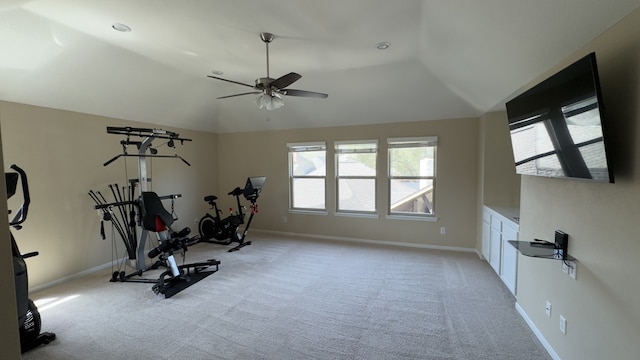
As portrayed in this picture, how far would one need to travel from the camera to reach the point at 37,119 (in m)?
3.53

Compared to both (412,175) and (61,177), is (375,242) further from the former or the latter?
(61,177)

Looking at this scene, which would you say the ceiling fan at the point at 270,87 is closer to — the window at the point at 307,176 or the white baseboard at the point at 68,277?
the window at the point at 307,176

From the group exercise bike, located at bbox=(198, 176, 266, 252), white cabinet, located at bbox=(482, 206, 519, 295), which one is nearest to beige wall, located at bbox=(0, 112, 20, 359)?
white cabinet, located at bbox=(482, 206, 519, 295)

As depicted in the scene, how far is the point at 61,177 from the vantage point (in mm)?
3768

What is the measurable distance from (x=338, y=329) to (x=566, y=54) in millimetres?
3000

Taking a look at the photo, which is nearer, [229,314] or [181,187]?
[229,314]

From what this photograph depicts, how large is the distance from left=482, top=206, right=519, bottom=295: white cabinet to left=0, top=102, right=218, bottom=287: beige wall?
18.9 feet

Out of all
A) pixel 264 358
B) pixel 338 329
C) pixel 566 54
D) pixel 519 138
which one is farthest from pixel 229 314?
pixel 566 54

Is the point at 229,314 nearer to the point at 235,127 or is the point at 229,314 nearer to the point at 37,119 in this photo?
the point at 37,119

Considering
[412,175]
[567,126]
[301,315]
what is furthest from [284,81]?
[412,175]

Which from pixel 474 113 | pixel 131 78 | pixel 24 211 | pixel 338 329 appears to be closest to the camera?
pixel 24 211

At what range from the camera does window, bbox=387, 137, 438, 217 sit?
16.8 feet

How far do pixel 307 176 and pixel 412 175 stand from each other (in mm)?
2232

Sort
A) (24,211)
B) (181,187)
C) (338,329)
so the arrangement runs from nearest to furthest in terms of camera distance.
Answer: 1. (24,211)
2. (338,329)
3. (181,187)
